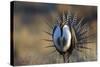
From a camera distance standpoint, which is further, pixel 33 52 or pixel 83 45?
pixel 83 45

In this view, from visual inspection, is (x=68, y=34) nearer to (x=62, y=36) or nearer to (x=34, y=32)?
(x=62, y=36)

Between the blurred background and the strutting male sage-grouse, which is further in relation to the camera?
the strutting male sage-grouse

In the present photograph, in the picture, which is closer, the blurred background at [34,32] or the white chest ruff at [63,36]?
the blurred background at [34,32]

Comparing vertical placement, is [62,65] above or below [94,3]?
below

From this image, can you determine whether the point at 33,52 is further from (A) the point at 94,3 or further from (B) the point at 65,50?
(A) the point at 94,3

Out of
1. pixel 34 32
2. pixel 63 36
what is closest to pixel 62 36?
pixel 63 36
